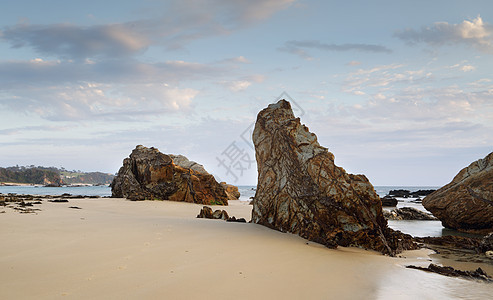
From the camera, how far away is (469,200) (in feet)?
32.1

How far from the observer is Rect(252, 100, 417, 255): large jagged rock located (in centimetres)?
563

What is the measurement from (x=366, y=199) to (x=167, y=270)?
13.1 ft

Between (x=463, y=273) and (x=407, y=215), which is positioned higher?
(x=463, y=273)

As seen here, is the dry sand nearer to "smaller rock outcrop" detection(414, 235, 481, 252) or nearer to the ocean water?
"smaller rock outcrop" detection(414, 235, 481, 252)

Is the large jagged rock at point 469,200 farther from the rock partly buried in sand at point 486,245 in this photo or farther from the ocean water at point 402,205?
the rock partly buried in sand at point 486,245

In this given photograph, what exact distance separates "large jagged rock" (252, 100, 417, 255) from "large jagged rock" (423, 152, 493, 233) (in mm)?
4549

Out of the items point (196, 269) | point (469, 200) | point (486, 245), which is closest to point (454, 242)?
point (486, 245)

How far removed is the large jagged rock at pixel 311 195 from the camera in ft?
18.5

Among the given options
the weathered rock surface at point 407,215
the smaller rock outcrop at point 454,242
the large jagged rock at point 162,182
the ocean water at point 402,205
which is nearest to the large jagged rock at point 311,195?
the smaller rock outcrop at point 454,242

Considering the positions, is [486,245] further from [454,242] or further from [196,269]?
[196,269]

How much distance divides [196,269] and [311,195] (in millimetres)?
3129

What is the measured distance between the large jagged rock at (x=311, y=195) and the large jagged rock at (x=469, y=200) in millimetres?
4549

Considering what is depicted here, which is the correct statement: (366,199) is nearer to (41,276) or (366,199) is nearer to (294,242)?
(294,242)

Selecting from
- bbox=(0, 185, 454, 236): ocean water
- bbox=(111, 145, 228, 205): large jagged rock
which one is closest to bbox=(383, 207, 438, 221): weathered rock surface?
bbox=(0, 185, 454, 236): ocean water
